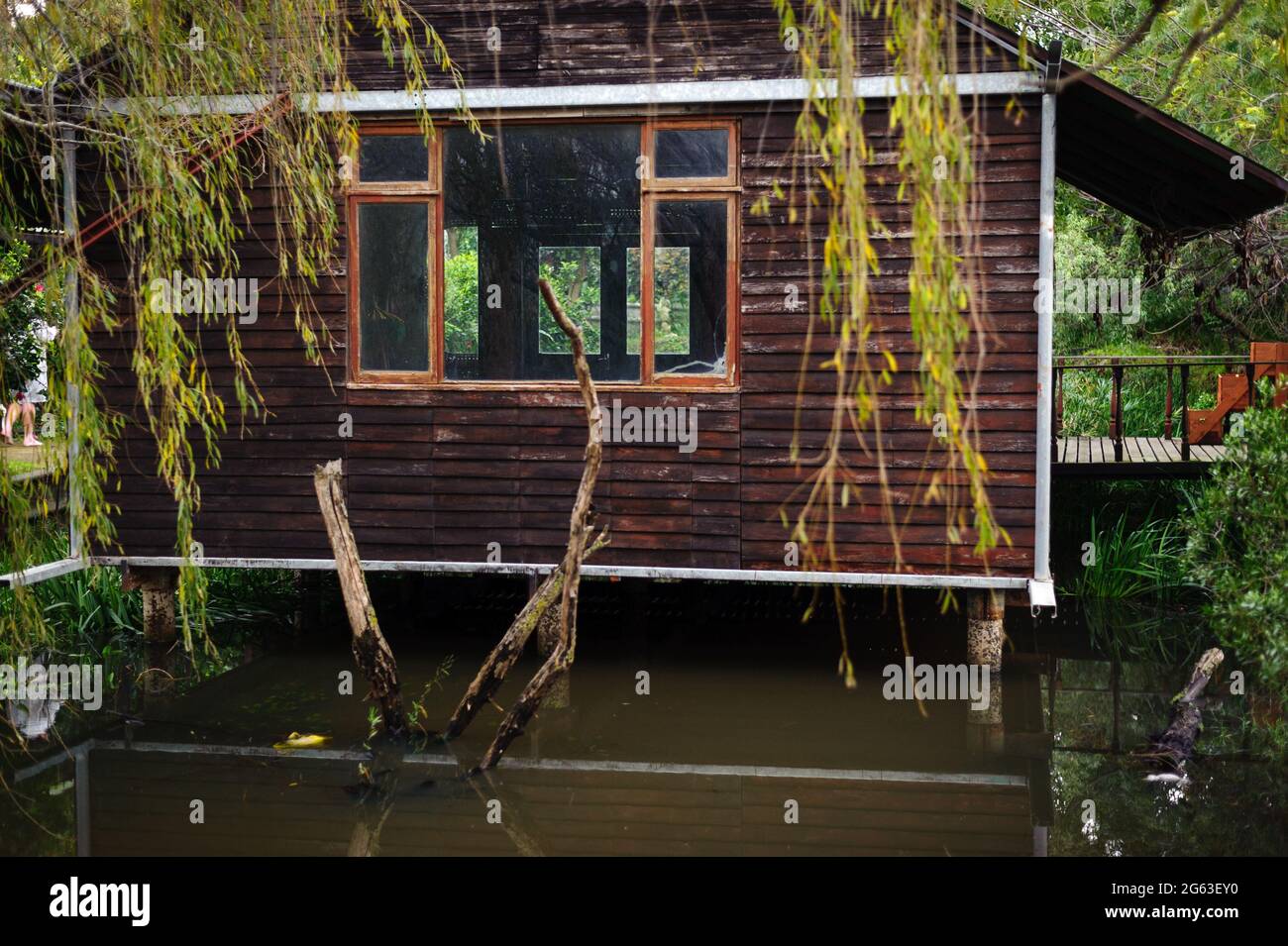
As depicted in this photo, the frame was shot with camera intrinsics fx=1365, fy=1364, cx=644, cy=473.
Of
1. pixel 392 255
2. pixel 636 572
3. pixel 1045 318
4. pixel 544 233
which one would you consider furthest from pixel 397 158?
pixel 1045 318

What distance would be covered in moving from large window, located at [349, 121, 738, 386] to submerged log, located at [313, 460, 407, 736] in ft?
5.90

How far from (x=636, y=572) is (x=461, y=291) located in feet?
6.98

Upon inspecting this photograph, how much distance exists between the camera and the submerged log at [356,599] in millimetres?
7074

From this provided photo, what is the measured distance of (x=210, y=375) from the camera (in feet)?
29.5

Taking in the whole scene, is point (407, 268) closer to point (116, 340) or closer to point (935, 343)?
point (116, 340)

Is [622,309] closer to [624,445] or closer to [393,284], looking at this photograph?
[624,445]

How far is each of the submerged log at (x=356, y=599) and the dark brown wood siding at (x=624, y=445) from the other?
1.67 meters

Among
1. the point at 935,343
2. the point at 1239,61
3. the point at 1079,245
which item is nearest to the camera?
the point at 935,343

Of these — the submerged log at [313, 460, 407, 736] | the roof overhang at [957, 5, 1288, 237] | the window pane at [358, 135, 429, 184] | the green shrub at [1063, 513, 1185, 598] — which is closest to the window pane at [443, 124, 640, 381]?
the window pane at [358, 135, 429, 184]

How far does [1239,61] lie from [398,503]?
10.1 meters

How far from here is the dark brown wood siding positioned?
27.0 ft

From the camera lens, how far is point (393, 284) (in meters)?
8.84

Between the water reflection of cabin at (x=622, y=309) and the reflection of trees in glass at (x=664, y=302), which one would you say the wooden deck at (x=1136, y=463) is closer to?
the water reflection of cabin at (x=622, y=309)

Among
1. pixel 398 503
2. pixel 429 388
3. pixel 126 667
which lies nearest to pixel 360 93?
pixel 429 388
